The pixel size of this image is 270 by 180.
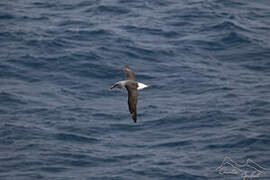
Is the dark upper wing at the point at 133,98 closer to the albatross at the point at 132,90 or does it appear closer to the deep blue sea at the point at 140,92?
the albatross at the point at 132,90

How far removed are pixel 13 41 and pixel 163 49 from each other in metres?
8.42

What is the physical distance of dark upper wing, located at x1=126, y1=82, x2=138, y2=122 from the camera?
73.8 feet

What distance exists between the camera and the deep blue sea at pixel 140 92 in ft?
84.2

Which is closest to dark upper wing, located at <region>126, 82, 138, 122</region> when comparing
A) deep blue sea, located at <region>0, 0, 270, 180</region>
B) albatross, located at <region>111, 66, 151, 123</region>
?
albatross, located at <region>111, 66, 151, 123</region>

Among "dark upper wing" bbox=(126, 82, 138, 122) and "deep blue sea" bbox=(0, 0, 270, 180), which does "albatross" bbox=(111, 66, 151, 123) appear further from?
"deep blue sea" bbox=(0, 0, 270, 180)

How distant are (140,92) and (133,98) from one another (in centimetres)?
829

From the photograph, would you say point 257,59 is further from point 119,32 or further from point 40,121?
point 40,121

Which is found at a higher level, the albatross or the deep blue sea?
the albatross

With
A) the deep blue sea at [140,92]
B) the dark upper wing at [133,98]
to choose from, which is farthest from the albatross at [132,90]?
the deep blue sea at [140,92]

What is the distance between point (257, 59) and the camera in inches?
1337

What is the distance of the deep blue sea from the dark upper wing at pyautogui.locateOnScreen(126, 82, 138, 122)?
10.9ft

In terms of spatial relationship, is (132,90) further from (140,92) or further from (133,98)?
(140,92)

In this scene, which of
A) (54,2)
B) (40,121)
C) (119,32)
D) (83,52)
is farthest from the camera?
(54,2)

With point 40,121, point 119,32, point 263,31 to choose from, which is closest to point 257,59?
point 263,31
